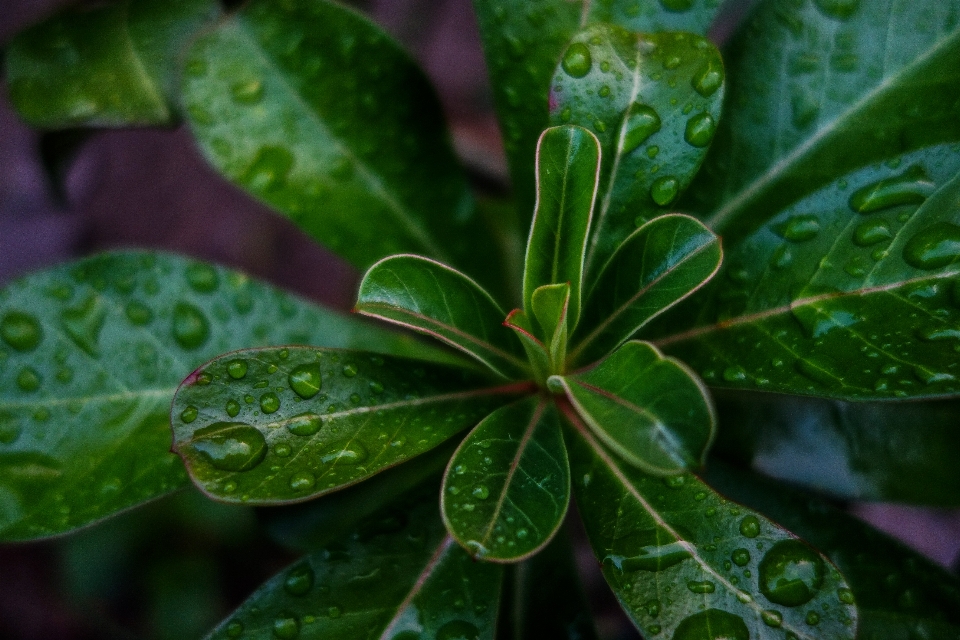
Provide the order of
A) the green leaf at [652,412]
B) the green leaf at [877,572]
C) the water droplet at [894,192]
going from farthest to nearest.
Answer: the green leaf at [877,572] < the water droplet at [894,192] < the green leaf at [652,412]

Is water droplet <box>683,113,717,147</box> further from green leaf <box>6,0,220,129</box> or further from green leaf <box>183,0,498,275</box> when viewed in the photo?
green leaf <box>6,0,220,129</box>

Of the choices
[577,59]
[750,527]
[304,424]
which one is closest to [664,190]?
[577,59]

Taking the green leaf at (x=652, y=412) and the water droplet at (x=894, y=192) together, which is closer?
the green leaf at (x=652, y=412)

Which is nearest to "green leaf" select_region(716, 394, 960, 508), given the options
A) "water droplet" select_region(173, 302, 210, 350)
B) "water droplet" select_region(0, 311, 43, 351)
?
"water droplet" select_region(173, 302, 210, 350)

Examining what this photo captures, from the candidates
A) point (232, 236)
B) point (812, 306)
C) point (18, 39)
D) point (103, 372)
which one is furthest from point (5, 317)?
point (232, 236)

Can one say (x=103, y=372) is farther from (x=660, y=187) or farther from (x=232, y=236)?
(x=232, y=236)

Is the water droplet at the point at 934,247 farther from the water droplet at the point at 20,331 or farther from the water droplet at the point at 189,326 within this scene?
the water droplet at the point at 20,331

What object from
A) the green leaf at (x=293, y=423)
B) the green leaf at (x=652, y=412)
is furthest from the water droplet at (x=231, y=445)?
the green leaf at (x=652, y=412)
